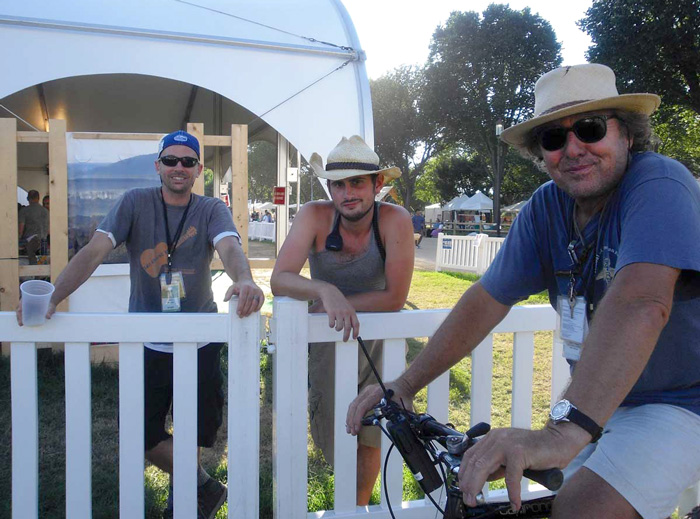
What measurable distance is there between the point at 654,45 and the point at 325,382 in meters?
20.6

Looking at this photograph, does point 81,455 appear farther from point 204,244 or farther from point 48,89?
point 48,89

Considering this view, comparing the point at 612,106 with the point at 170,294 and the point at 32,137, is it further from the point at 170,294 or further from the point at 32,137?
the point at 32,137

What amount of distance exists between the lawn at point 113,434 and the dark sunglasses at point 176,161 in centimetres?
199

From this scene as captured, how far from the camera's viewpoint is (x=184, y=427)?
7.32ft

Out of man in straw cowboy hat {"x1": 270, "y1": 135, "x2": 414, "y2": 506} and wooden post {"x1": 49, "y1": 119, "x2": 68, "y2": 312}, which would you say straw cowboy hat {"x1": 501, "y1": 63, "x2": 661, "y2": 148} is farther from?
wooden post {"x1": 49, "y1": 119, "x2": 68, "y2": 312}

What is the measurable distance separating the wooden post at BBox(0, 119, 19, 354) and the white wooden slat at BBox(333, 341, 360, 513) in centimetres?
446

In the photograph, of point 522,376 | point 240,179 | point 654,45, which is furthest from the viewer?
point 654,45

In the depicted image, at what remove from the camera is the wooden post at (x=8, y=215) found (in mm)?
Result: 5250

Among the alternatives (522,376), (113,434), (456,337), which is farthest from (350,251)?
(113,434)

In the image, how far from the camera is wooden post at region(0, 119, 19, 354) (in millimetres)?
5250

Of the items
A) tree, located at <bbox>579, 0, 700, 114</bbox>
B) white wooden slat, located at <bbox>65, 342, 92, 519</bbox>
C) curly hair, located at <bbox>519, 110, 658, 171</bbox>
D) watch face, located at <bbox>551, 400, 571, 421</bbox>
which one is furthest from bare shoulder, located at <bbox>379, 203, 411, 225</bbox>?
tree, located at <bbox>579, 0, 700, 114</bbox>

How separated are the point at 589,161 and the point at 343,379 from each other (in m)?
1.28

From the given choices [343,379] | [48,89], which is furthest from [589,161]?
[48,89]

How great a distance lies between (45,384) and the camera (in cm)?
514
